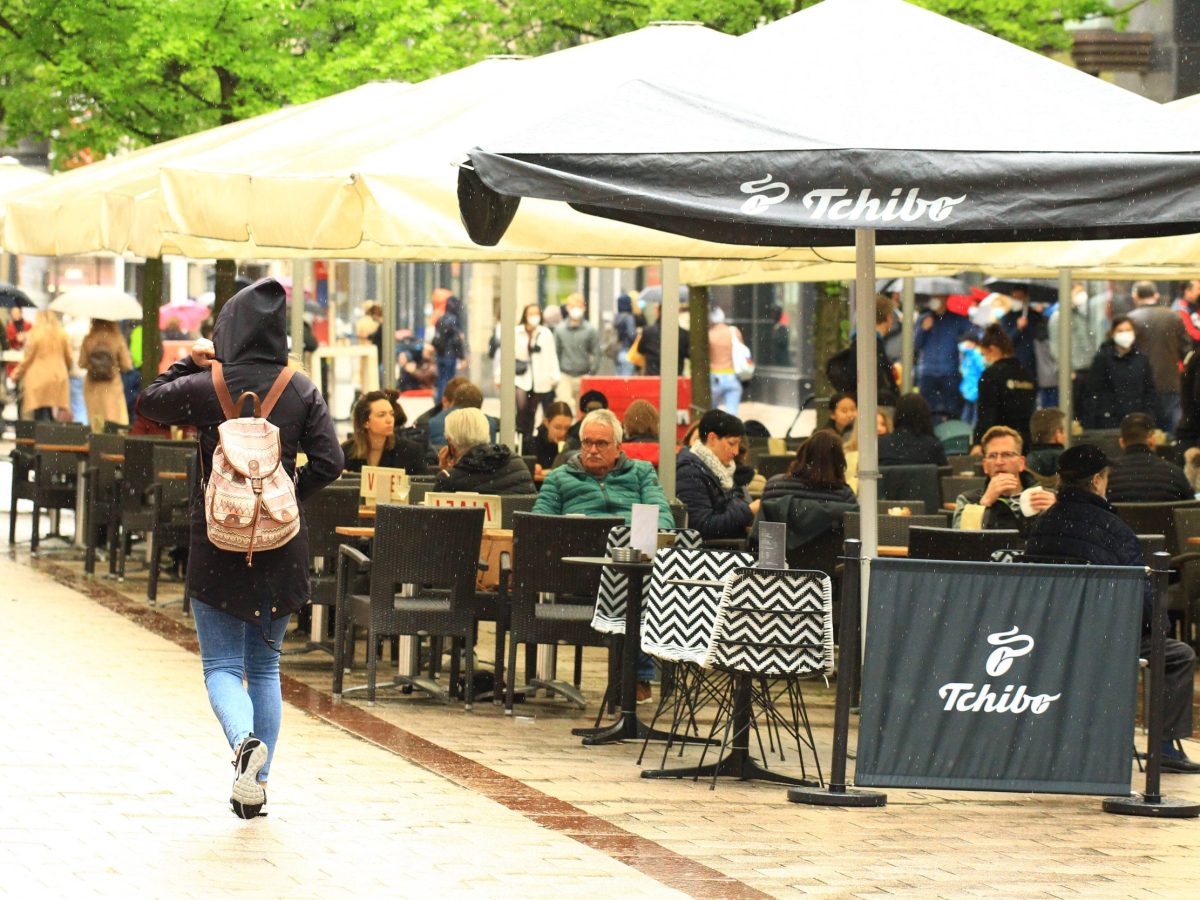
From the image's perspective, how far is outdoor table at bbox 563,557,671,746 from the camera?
10641 mm

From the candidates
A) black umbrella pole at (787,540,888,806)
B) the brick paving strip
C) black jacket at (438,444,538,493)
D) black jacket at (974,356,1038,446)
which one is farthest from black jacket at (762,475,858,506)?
black jacket at (974,356,1038,446)

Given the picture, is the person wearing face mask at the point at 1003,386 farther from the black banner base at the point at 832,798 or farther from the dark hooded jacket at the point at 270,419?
the dark hooded jacket at the point at 270,419

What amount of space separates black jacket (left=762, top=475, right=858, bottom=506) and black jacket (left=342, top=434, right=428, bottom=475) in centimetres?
294

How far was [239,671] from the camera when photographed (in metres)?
8.75

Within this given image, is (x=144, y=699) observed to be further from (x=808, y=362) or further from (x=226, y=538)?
(x=808, y=362)

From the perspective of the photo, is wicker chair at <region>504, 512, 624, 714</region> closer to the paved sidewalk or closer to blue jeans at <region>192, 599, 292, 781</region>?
the paved sidewalk

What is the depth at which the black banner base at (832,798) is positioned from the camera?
31.0 feet

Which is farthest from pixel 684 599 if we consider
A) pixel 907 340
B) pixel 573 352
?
pixel 573 352

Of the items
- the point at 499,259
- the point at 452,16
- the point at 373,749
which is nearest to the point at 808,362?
the point at 452,16

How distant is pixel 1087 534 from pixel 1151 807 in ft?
4.15

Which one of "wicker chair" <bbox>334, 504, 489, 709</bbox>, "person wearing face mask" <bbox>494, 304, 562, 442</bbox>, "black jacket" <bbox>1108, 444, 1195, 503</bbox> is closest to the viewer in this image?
"wicker chair" <bbox>334, 504, 489, 709</bbox>

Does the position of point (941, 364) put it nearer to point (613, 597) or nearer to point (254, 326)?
point (613, 597)

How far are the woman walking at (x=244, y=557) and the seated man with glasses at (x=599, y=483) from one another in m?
3.45

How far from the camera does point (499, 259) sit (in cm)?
1319
